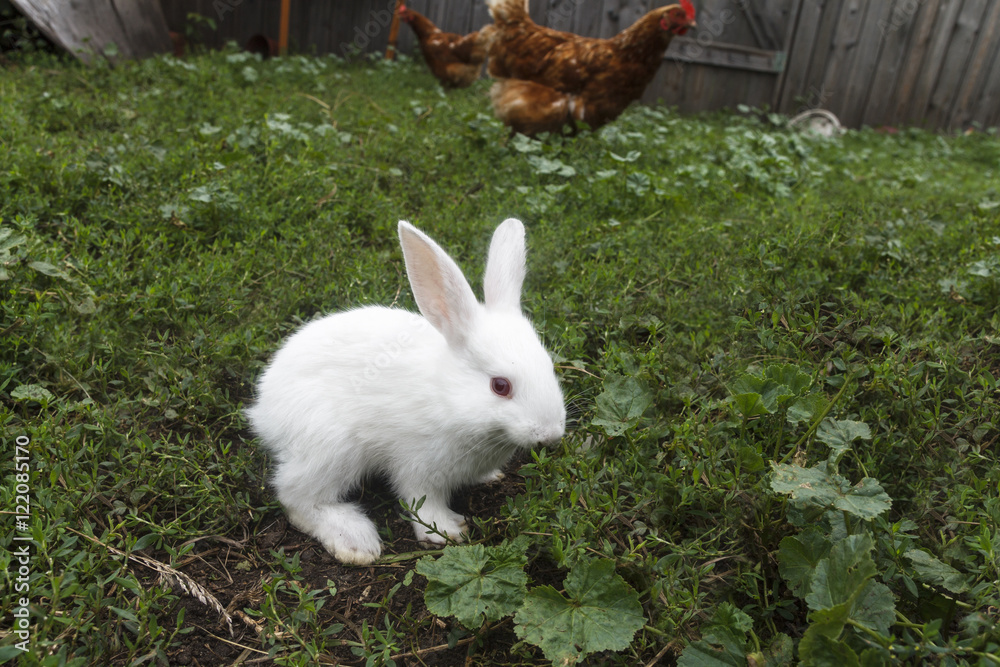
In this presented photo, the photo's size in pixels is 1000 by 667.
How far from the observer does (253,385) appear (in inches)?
95.7

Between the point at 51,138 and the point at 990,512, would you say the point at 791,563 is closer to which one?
the point at 990,512

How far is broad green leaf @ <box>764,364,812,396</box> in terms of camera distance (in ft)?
5.92

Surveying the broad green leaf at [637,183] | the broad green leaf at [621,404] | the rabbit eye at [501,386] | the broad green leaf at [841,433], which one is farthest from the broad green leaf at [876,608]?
the broad green leaf at [637,183]

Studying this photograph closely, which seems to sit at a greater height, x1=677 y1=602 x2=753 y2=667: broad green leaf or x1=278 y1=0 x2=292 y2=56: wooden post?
x1=278 y1=0 x2=292 y2=56: wooden post

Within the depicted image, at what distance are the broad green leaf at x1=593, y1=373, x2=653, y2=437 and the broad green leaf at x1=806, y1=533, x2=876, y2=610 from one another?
0.61 meters

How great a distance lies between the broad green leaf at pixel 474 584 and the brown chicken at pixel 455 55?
7.17 m

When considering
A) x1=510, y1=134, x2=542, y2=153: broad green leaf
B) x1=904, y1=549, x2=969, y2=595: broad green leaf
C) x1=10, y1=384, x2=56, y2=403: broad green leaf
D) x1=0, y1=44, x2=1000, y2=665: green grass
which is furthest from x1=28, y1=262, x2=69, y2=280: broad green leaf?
x1=510, y1=134, x2=542, y2=153: broad green leaf

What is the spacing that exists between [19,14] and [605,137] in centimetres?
560

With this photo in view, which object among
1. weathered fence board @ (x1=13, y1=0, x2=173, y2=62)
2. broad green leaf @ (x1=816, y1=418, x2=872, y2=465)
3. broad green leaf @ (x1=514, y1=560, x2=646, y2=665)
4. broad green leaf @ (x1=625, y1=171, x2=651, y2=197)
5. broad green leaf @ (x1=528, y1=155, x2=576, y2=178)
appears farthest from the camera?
weathered fence board @ (x1=13, y1=0, x2=173, y2=62)

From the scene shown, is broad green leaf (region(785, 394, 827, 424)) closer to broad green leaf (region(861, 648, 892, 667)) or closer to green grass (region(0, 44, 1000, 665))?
green grass (region(0, 44, 1000, 665))

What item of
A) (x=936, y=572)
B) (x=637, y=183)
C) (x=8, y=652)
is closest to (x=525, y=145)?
(x=637, y=183)

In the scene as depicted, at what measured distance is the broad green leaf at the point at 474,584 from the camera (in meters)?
1.54

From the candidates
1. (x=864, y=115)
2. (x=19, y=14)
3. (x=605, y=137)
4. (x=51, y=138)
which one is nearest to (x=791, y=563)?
(x=51, y=138)

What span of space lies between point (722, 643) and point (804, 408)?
0.70 meters
